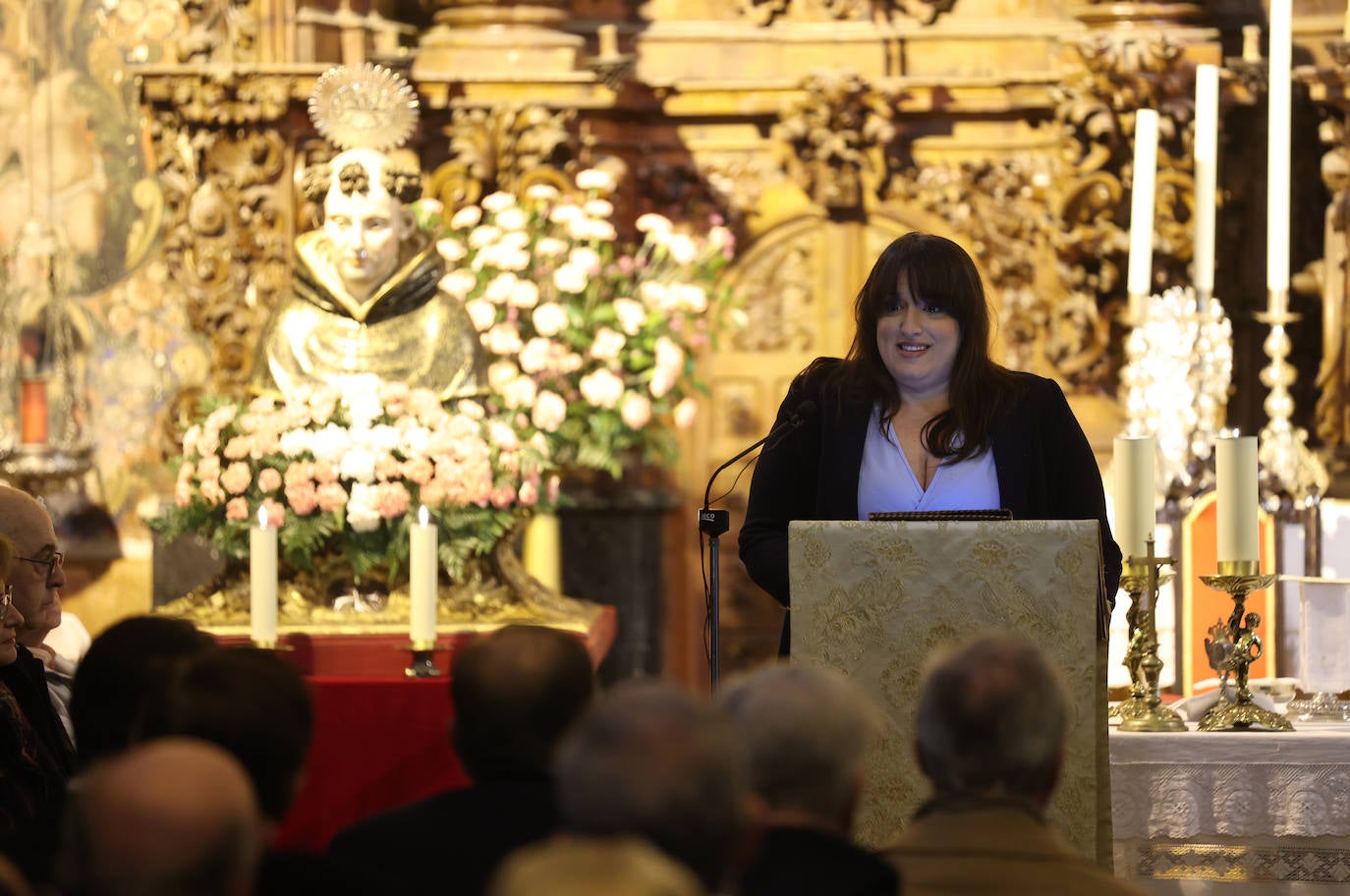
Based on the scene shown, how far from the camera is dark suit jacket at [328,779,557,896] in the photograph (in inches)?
101

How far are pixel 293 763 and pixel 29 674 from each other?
1.52m

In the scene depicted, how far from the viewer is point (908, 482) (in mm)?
3832

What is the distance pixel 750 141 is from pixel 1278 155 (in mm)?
2178

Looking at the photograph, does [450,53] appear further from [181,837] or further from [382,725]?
[181,837]

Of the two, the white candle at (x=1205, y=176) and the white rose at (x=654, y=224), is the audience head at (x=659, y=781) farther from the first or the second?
the white rose at (x=654, y=224)

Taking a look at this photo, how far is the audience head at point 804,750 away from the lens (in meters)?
2.34

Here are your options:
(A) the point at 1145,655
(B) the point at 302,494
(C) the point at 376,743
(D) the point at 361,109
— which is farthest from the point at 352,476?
(A) the point at 1145,655

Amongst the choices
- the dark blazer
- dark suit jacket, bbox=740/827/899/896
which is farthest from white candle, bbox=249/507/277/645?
dark suit jacket, bbox=740/827/899/896

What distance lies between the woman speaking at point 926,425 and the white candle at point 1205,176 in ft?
9.06

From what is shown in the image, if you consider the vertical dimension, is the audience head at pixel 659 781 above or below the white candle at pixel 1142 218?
below

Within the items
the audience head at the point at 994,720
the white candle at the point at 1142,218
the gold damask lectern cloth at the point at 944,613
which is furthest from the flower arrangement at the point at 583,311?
the audience head at the point at 994,720

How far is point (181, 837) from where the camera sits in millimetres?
1957

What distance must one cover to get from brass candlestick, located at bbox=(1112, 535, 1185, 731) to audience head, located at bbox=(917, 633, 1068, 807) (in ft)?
5.14

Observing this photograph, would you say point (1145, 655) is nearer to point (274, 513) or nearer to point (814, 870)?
point (814, 870)
